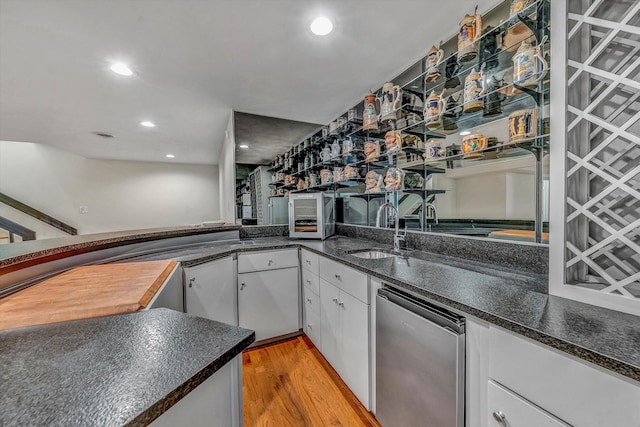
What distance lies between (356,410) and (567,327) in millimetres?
1230

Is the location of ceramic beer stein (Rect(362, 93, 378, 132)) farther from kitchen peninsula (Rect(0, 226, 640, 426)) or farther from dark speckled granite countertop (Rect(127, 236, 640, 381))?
dark speckled granite countertop (Rect(127, 236, 640, 381))

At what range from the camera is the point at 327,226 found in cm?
247

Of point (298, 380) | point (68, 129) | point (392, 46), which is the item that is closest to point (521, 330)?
point (298, 380)

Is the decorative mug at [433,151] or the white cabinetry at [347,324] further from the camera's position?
the decorative mug at [433,151]

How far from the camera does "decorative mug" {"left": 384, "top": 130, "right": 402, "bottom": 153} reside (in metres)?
1.81

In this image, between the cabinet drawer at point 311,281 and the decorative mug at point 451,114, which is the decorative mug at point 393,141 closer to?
the decorative mug at point 451,114

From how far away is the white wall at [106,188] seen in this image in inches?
168

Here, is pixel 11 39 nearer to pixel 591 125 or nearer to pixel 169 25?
pixel 169 25

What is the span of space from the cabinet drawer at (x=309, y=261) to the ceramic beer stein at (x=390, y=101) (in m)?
1.19

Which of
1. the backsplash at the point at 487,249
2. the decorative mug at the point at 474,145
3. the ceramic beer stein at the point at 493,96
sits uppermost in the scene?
the ceramic beer stein at the point at 493,96

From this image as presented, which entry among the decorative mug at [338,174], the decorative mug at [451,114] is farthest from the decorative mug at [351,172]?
the decorative mug at [451,114]

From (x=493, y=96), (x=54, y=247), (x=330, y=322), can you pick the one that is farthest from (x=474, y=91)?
(x=54, y=247)

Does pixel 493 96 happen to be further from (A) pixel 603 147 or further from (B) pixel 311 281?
(B) pixel 311 281

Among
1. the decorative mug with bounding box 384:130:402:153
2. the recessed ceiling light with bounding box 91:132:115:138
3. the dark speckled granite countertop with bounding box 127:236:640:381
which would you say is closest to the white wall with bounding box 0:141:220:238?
the recessed ceiling light with bounding box 91:132:115:138
